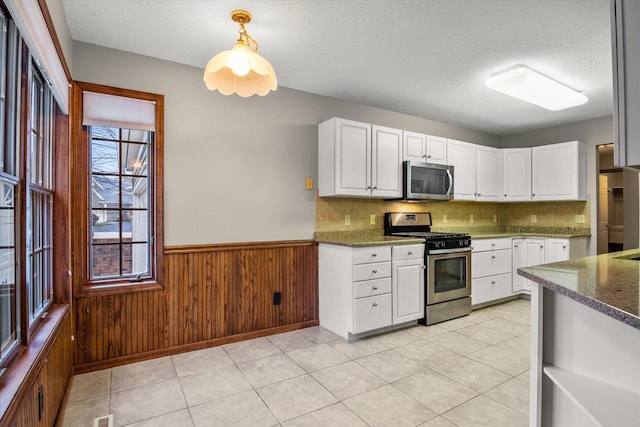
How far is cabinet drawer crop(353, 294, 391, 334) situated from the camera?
124 inches

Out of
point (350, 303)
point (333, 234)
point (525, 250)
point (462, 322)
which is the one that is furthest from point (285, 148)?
point (525, 250)

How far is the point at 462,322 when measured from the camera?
12.2ft

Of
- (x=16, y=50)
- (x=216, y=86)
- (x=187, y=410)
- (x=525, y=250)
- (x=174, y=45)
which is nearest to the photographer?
(x=16, y=50)

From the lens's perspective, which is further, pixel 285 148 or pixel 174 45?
pixel 285 148

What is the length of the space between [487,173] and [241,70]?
3.96 m

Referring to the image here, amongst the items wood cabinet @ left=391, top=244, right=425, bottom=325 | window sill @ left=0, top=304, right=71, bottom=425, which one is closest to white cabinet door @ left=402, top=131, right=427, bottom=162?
wood cabinet @ left=391, top=244, right=425, bottom=325

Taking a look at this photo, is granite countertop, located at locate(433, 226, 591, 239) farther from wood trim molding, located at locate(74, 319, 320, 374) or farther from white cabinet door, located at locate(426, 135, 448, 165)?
wood trim molding, located at locate(74, 319, 320, 374)

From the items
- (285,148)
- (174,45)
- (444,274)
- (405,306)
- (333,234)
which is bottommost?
(405,306)

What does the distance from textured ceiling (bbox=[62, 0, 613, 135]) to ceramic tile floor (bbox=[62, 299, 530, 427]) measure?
2416mm

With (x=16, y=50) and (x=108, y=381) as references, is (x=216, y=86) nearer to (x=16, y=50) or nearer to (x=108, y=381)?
(x=16, y=50)

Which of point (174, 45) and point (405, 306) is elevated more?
point (174, 45)

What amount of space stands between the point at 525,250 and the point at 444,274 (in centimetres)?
168

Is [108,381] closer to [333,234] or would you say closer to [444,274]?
[333,234]

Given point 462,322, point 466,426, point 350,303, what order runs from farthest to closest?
point 462,322, point 350,303, point 466,426
